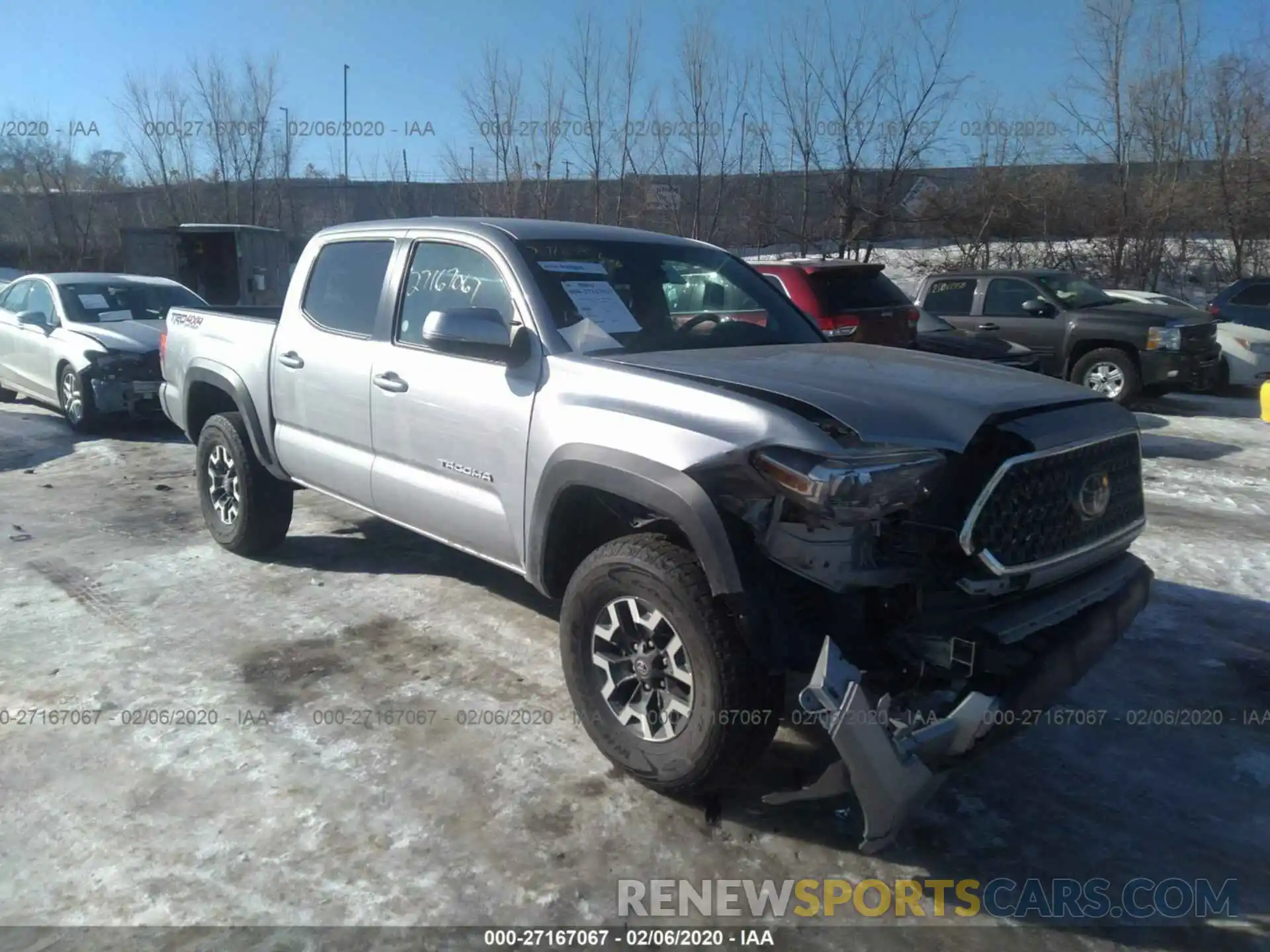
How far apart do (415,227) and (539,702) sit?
228 cm

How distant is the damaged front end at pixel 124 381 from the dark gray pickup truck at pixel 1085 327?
8849mm

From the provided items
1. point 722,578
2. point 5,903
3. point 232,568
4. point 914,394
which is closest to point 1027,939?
point 722,578

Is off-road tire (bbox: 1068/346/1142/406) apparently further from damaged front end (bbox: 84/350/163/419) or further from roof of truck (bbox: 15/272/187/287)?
roof of truck (bbox: 15/272/187/287)

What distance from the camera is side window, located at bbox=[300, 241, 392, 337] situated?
4711mm

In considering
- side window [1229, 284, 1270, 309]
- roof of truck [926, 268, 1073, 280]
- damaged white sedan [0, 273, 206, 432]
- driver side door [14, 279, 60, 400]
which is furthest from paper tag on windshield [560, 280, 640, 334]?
side window [1229, 284, 1270, 309]

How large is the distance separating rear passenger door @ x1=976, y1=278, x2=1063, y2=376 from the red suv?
319 centimetres

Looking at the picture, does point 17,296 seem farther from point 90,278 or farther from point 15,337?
point 90,278

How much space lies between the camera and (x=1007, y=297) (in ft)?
40.6

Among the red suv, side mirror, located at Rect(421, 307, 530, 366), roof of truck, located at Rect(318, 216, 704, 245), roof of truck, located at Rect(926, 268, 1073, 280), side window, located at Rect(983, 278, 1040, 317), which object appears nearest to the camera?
side mirror, located at Rect(421, 307, 530, 366)

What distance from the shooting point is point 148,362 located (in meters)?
9.56

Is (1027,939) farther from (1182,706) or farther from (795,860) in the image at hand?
(1182,706)

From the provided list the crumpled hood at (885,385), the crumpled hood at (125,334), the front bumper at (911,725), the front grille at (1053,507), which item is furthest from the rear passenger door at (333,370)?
the crumpled hood at (125,334)

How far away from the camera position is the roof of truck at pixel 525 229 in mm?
4238

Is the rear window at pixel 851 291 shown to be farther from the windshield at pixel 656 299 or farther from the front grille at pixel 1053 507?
the front grille at pixel 1053 507
